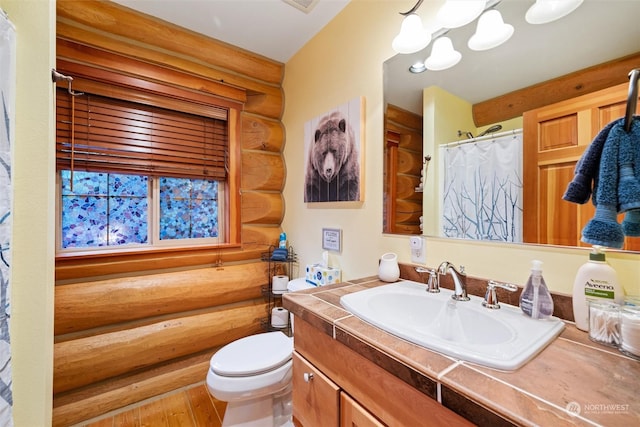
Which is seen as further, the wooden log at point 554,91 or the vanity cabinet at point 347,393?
the wooden log at point 554,91

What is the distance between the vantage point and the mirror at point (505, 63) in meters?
0.80

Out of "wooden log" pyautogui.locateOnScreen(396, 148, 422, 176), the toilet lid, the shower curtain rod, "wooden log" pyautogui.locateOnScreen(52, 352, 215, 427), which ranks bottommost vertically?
"wooden log" pyautogui.locateOnScreen(52, 352, 215, 427)

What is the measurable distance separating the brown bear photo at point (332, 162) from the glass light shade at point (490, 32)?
698 millimetres

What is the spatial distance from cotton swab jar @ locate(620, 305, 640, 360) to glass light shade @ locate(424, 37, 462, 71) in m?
1.05

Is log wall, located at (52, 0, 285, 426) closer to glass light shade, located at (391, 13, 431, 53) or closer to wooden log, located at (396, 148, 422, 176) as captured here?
wooden log, located at (396, 148, 422, 176)

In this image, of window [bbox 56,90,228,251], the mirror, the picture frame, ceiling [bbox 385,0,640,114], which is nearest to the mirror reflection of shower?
the mirror

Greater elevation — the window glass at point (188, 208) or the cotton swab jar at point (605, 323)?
the window glass at point (188, 208)

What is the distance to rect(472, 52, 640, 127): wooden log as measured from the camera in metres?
0.78

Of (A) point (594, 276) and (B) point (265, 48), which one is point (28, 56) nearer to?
(B) point (265, 48)

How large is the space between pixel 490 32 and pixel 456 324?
110 cm

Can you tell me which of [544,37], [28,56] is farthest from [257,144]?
[544,37]

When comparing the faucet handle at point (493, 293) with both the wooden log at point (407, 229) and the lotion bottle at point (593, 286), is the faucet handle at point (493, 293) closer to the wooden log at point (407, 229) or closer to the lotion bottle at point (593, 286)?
the lotion bottle at point (593, 286)

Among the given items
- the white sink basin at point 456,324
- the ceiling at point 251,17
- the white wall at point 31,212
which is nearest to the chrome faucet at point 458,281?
the white sink basin at point 456,324

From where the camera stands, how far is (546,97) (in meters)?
0.92
